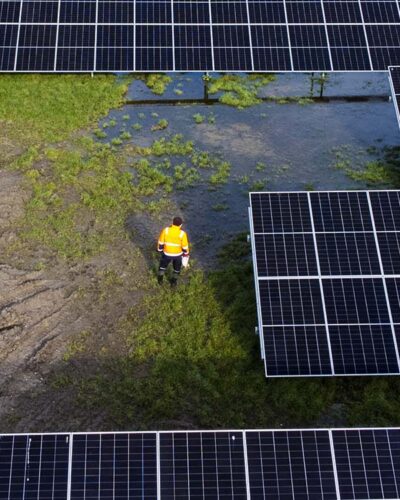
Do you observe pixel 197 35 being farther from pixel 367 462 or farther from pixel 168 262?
pixel 367 462

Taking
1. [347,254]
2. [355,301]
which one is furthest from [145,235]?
[355,301]

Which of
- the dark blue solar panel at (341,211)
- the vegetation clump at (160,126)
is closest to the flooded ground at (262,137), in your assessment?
the vegetation clump at (160,126)

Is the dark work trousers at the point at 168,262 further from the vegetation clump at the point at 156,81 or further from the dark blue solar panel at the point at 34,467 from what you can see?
the vegetation clump at the point at 156,81

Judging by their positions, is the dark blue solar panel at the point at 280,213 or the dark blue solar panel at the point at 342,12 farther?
the dark blue solar panel at the point at 342,12

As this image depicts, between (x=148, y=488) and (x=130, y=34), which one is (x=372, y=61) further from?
(x=148, y=488)

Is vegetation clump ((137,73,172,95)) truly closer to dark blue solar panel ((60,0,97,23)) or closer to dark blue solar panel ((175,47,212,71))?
dark blue solar panel ((175,47,212,71))

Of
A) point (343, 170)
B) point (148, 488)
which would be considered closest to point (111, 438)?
point (148, 488)

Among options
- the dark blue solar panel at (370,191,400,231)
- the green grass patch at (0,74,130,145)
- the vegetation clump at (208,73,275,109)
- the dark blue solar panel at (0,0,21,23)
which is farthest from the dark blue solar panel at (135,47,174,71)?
the dark blue solar panel at (370,191,400,231)
